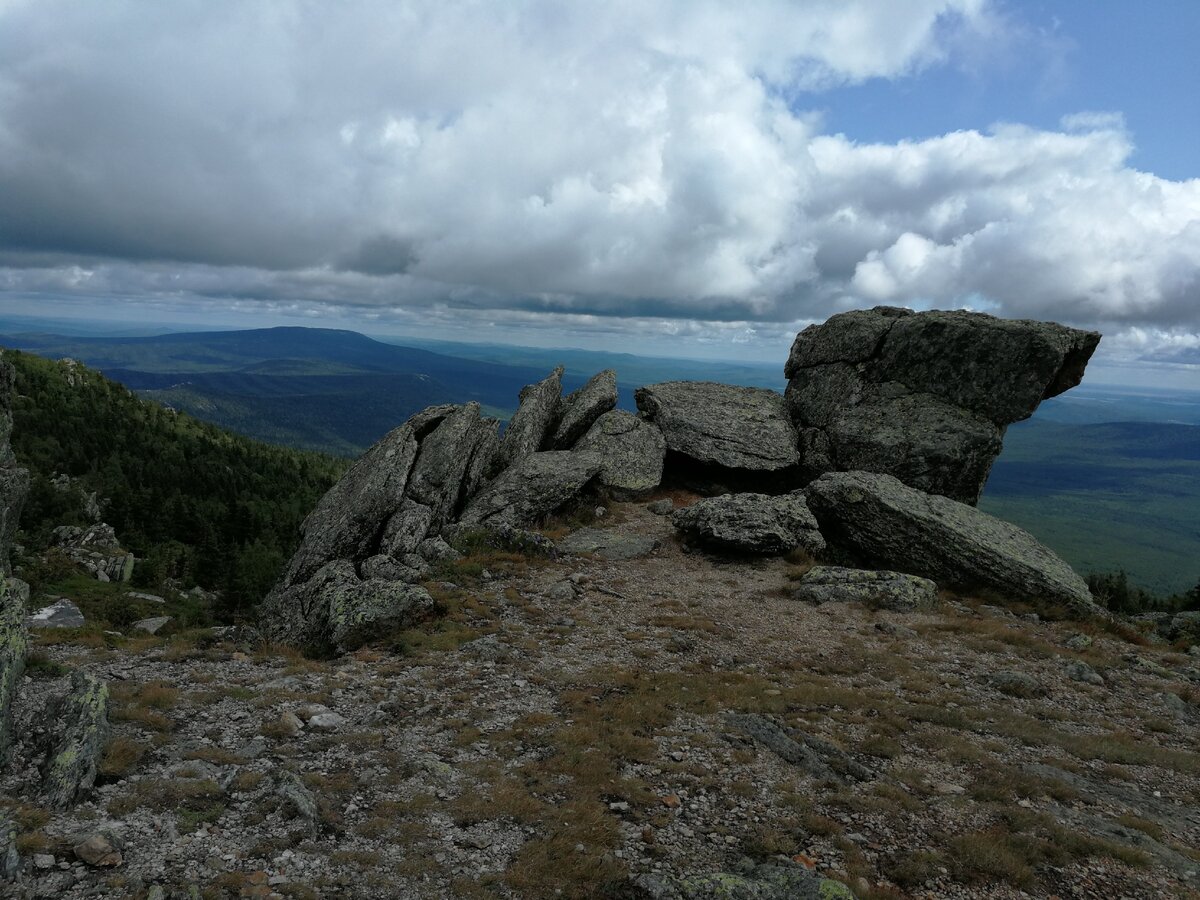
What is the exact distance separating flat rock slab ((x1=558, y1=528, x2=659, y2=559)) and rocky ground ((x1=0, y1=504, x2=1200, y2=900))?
6348 mm

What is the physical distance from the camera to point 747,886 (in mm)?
9766

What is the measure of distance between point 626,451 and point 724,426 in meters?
7.76

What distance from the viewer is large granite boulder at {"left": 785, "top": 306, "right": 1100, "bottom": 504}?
36.5 metres

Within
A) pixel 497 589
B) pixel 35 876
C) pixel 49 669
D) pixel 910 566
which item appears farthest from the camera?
pixel 910 566

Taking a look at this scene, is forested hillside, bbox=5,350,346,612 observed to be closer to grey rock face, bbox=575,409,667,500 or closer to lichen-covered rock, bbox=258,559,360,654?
lichen-covered rock, bbox=258,559,360,654

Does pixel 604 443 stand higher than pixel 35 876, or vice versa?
pixel 604 443

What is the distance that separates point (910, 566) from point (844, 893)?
2210 cm

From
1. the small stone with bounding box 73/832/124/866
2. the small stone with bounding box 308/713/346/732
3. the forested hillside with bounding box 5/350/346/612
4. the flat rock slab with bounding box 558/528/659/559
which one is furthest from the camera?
the forested hillside with bounding box 5/350/346/612

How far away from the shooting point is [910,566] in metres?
28.7

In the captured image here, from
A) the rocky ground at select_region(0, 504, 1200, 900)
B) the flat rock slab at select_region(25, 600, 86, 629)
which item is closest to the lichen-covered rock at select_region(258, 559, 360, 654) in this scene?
the rocky ground at select_region(0, 504, 1200, 900)

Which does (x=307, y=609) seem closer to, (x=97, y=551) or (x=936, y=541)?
(x=936, y=541)

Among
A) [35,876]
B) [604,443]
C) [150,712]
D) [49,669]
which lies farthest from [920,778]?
[604,443]

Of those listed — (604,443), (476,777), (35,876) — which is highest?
(604,443)

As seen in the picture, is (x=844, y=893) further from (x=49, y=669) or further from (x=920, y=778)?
(x=49, y=669)
